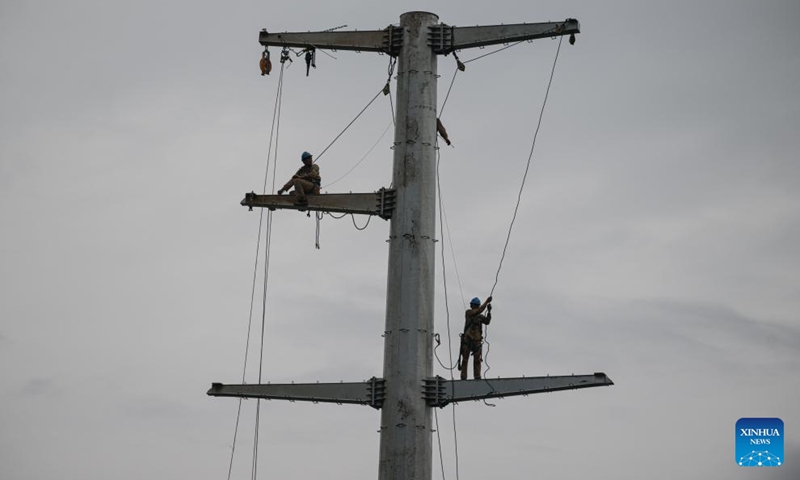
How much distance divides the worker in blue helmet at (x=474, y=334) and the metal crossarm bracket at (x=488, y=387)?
946mm

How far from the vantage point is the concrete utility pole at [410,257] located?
76.2 ft

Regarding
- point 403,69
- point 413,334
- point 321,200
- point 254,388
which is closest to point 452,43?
point 403,69

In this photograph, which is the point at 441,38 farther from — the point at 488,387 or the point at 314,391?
the point at 314,391

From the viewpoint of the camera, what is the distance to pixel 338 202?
81.7ft

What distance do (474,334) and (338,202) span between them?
3.43 meters

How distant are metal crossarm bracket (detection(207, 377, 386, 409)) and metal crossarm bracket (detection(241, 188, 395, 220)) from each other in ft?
10.2

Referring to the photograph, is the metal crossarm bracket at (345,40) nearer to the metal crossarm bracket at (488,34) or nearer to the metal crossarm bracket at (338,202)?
the metal crossarm bracket at (488,34)

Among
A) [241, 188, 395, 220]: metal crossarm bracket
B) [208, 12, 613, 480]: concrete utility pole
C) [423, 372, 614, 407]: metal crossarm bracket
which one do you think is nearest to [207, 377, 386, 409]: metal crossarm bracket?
[208, 12, 613, 480]: concrete utility pole

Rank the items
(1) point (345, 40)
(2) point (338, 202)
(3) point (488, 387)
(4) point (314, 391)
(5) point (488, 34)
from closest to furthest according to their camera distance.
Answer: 1. (3) point (488, 387)
2. (4) point (314, 391)
3. (2) point (338, 202)
4. (5) point (488, 34)
5. (1) point (345, 40)

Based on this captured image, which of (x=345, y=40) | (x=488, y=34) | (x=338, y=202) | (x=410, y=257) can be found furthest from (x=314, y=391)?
(x=488, y=34)

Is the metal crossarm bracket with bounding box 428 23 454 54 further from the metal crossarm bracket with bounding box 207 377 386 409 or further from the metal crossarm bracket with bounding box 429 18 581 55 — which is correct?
the metal crossarm bracket with bounding box 207 377 386 409

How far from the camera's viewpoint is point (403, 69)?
25219 millimetres

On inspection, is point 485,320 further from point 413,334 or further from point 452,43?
point 452,43

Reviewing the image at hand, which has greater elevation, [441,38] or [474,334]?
[441,38]
